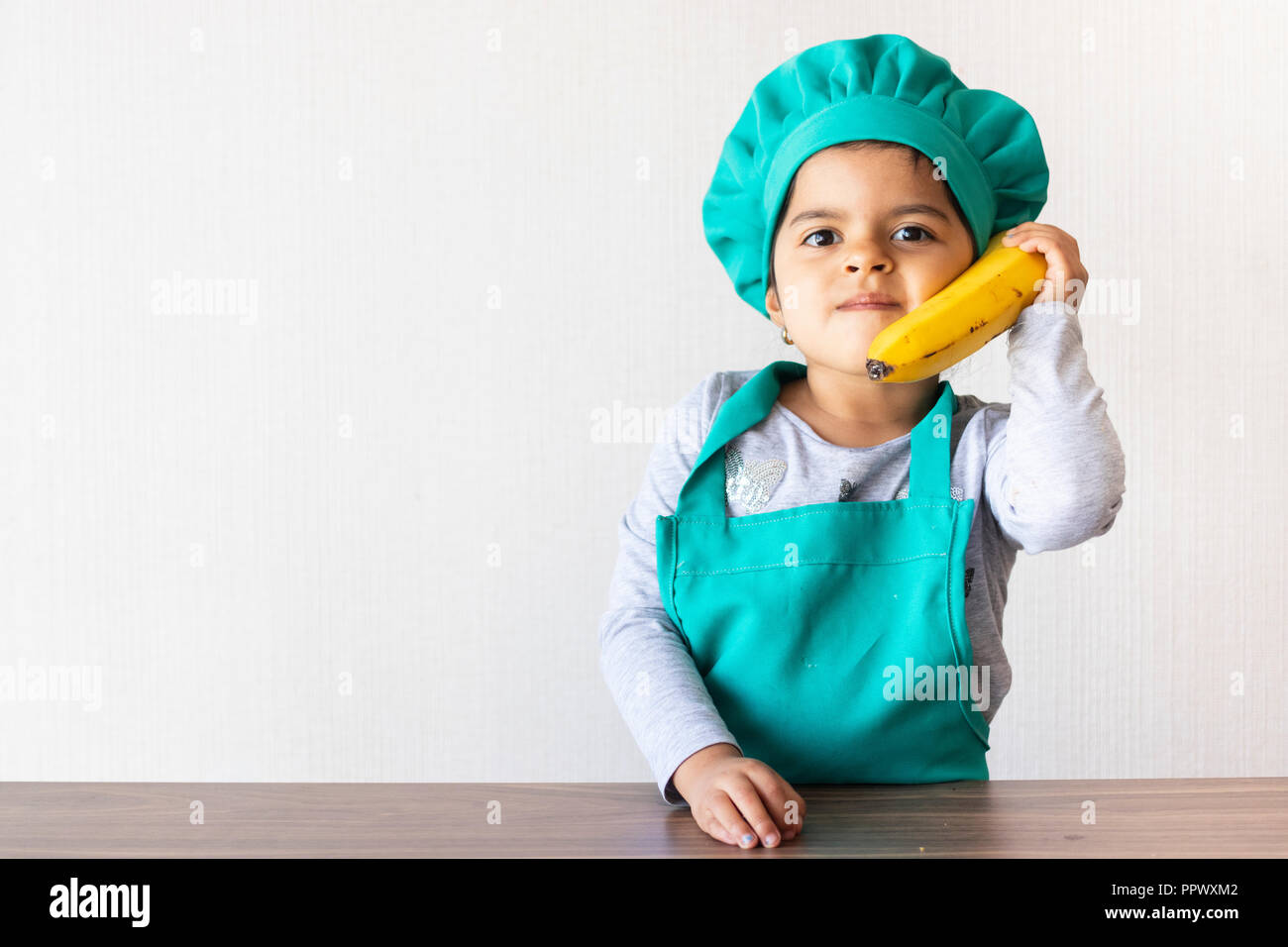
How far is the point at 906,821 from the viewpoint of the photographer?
0.71 m

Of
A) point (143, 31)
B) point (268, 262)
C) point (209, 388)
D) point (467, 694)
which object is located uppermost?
point (143, 31)

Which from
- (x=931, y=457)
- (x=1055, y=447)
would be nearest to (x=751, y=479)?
(x=931, y=457)

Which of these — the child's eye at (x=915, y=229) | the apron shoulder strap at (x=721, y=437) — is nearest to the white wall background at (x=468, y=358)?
the apron shoulder strap at (x=721, y=437)

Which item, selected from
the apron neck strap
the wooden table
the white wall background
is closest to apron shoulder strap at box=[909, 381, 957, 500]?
the apron neck strap

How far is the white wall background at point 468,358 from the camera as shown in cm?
159

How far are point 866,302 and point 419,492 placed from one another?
0.88 metres

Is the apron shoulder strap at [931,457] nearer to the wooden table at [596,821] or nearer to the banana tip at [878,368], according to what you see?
the banana tip at [878,368]

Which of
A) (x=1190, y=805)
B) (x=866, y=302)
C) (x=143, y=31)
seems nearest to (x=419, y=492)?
(x=143, y=31)

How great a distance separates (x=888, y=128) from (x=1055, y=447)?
301mm

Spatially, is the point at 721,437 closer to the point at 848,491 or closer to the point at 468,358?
the point at 848,491

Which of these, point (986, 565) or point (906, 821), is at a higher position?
point (986, 565)

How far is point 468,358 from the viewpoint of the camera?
5.41ft

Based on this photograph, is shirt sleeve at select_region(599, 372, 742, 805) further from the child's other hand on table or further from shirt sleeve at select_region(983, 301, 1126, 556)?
shirt sleeve at select_region(983, 301, 1126, 556)
